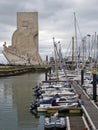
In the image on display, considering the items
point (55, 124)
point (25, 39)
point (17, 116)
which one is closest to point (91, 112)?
point (55, 124)

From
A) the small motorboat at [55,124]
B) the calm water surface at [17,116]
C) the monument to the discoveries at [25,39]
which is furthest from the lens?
the monument to the discoveries at [25,39]

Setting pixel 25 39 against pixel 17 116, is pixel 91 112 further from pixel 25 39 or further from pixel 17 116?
pixel 25 39

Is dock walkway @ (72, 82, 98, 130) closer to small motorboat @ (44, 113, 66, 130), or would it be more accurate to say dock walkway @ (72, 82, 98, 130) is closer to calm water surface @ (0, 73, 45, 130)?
small motorboat @ (44, 113, 66, 130)

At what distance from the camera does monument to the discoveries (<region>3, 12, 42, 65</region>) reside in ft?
402

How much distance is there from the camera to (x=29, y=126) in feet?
73.0

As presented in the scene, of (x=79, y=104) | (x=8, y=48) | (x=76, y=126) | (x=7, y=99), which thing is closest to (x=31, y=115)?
(x=79, y=104)

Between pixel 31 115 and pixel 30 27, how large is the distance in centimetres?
10093

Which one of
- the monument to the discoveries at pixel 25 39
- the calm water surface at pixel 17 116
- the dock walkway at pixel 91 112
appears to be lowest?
the calm water surface at pixel 17 116

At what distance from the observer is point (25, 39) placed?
12306 cm

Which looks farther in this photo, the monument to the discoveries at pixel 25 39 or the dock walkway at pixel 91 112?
the monument to the discoveries at pixel 25 39

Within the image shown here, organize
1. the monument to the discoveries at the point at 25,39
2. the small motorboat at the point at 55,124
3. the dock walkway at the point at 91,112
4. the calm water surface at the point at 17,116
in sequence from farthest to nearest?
the monument to the discoveries at the point at 25,39
the calm water surface at the point at 17,116
the small motorboat at the point at 55,124
the dock walkway at the point at 91,112

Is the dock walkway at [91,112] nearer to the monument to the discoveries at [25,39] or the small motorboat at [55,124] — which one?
the small motorboat at [55,124]

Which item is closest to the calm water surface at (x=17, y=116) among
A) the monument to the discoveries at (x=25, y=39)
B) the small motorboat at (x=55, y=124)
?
the small motorboat at (x=55, y=124)

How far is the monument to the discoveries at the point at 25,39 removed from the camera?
402 feet
